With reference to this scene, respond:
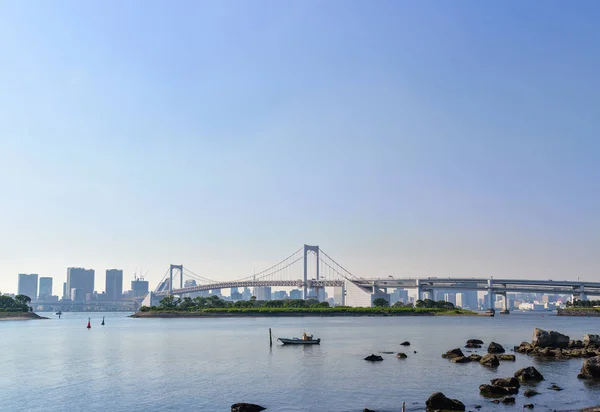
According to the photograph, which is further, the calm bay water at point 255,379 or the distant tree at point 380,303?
the distant tree at point 380,303

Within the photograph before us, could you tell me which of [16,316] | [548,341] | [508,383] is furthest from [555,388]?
[16,316]

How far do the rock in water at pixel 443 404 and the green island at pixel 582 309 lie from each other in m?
153

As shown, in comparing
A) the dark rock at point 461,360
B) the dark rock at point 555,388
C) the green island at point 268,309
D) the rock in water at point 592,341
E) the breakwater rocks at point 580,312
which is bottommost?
the breakwater rocks at point 580,312

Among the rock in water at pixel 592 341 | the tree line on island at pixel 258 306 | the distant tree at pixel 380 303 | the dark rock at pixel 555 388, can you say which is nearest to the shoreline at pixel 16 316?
the tree line on island at pixel 258 306

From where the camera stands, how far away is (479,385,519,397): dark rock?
28.2m

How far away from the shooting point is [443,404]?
82.1 feet

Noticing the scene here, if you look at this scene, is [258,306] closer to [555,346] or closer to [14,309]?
[14,309]

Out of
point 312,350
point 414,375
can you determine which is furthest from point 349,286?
point 414,375

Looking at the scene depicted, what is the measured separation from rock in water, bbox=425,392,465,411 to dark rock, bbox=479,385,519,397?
12.6 ft

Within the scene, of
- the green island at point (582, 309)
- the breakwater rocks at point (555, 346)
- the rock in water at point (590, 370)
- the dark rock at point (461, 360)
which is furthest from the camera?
the green island at point (582, 309)

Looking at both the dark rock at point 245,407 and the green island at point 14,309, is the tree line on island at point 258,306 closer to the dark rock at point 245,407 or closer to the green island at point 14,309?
the green island at point 14,309

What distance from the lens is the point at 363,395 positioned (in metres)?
28.8

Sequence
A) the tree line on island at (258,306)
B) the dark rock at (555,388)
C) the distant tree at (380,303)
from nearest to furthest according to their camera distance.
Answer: the dark rock at (555,388) < the tree line on island at (258,306) < the distant tree at (380,303)

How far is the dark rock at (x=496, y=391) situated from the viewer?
28.2 metres
